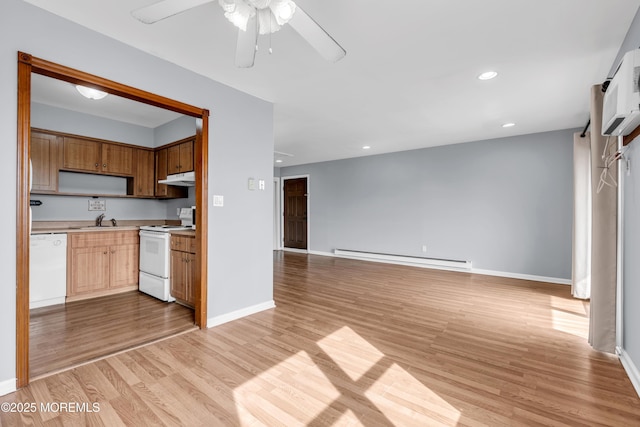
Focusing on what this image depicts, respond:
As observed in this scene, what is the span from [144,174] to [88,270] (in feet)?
5.18

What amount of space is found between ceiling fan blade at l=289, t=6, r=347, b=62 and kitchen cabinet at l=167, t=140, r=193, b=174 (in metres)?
2.71

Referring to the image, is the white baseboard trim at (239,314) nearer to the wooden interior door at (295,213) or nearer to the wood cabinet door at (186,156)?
the wood cabinet door at (186,156)

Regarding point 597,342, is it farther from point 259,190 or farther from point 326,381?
point 259,190

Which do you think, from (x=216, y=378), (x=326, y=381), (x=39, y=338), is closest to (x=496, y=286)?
(x=326, y=381)

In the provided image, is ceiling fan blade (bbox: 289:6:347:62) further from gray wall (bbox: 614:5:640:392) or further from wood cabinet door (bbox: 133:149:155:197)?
wood cabinet door (bbox: 133:149:155:197)

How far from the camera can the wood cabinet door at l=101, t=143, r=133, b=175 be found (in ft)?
13.4

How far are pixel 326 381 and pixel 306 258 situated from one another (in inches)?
199

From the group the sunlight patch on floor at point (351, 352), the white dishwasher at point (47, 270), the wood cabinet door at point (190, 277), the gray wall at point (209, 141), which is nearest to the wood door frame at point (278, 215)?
the gray wall at point (209, 141)

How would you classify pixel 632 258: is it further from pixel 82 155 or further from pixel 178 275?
pixel 82 155

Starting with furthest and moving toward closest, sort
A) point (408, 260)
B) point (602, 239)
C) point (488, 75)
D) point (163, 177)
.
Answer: point (408, 260) < point (163, 177) < point (488, 75) < point (602, 239)

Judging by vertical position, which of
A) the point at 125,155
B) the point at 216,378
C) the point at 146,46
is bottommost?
the point at 216,378

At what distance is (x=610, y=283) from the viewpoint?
229 cm

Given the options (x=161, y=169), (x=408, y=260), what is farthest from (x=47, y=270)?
(x=408, y=260)

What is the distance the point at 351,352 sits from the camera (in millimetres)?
2322
